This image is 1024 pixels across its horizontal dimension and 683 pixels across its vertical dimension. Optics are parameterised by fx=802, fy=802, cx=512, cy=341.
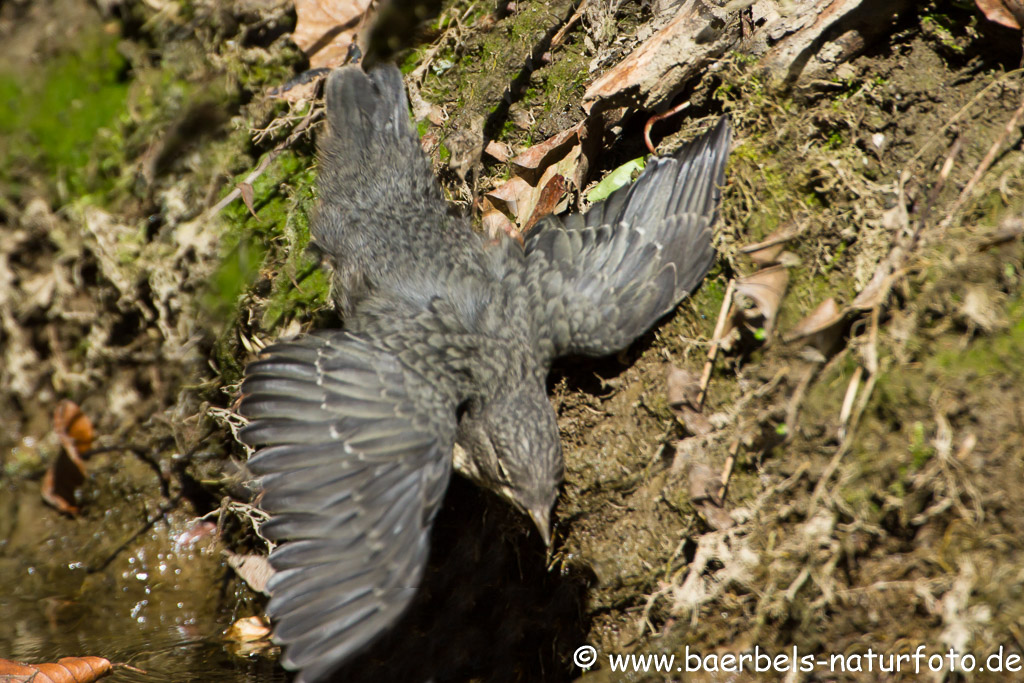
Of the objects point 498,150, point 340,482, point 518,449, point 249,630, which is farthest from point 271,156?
point 249,630

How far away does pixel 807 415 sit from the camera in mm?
3496

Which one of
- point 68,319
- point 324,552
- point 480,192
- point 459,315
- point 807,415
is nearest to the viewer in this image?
point 324,552

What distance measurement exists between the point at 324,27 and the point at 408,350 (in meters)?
3.05

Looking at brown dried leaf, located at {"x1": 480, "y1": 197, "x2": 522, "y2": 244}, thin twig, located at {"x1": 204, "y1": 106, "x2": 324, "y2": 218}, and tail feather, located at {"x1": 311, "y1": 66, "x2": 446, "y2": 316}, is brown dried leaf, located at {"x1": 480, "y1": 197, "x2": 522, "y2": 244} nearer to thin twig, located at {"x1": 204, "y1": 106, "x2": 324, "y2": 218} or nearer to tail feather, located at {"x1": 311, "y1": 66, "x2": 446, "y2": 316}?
tail feather, located at {"x1": 311, "y1": 66, "x2": 446, "y2": 316}

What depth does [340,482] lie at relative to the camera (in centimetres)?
327

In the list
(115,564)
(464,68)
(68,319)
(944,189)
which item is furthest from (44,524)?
(944,189)

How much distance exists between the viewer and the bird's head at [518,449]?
346 cm

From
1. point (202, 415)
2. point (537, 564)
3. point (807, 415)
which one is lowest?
point (537, 564)

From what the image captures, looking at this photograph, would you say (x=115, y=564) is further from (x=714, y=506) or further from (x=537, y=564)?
(x=714, y=506)

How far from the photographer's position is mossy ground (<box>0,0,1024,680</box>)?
10.8 ft

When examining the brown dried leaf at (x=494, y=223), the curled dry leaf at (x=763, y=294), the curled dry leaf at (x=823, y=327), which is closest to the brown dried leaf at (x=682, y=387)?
the curled dry leaf at (x=763, y=294)

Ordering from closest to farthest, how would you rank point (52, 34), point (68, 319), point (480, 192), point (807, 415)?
point (807, 415) → point (480, 192) → point (68, 319) → point (52, 34)

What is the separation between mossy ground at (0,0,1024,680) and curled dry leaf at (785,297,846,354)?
0.05 m

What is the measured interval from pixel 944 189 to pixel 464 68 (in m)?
2.86
